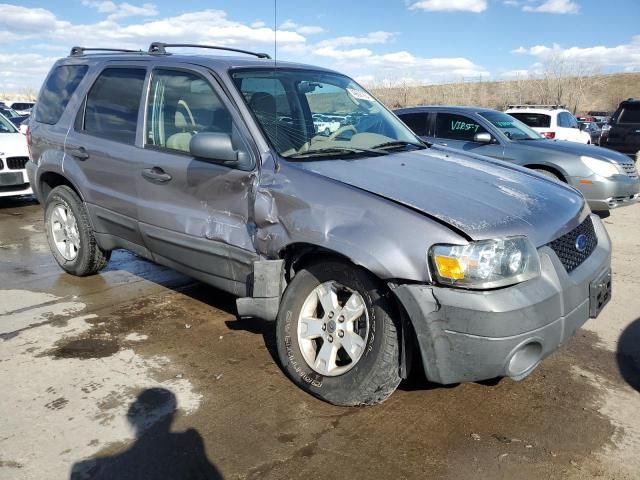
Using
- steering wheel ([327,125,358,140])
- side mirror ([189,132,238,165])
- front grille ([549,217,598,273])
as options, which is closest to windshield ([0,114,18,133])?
side mirror ([189,132,238,165])

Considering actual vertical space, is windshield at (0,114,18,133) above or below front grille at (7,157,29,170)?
above

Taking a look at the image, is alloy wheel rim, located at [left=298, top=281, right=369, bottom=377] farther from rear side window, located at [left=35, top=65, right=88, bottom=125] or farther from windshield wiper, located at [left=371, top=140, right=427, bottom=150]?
rear side window, located at [left=35, top=65, right=88, bottom=125]

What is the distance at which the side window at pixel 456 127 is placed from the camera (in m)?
8.44

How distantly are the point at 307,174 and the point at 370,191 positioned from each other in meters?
0.43

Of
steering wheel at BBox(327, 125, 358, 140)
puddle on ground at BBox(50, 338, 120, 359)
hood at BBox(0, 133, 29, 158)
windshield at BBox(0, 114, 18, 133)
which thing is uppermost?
steering wheel at BBox(327, 125, 358, 140)

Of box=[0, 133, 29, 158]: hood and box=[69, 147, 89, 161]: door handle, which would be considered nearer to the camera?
box=[69, 147, 89, 161]: door handle

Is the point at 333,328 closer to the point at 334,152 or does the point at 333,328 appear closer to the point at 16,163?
the point at 334,152

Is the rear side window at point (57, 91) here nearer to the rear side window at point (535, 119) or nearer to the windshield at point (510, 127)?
the windshield at point (510, 127)

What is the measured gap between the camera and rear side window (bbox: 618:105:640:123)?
555 inches

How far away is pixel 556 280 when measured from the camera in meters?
2.71

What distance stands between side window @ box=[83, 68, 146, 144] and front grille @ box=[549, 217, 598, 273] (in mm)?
3013

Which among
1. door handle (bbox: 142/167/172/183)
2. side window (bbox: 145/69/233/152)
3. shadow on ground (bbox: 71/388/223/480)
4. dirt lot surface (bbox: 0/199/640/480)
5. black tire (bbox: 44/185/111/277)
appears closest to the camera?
shadow on ground (bbox: 71/388/223/480)

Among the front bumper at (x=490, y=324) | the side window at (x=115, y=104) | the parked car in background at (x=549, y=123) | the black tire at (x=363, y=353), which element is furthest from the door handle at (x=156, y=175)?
the parked car in background at (x=549, y=123)

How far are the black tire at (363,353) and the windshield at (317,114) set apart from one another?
0.79 metres
